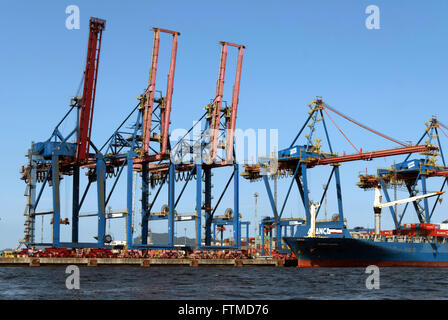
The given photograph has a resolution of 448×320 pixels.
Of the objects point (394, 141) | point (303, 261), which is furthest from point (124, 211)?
point (394, 141)

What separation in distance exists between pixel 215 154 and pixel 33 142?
27775 mm

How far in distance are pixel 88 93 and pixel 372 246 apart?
47262mm

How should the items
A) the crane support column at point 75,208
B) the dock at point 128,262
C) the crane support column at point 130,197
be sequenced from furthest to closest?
the crane support column at point 75,208
the crane support column at point 130,197
the dock at point 128,262

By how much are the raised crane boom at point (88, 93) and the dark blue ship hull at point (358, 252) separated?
110 ft

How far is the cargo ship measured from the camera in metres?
86.3

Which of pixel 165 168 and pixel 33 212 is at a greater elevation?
pixel 165 168

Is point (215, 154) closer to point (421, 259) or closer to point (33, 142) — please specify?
point (33, 142)

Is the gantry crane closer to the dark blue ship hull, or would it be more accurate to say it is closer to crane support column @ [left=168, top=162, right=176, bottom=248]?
crane support column @ [left=168, top=162, right=176, bottom=248]

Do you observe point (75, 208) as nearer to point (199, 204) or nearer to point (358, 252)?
point (199, 204)

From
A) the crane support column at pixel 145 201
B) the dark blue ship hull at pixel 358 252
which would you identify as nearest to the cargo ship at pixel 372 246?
the dark blue ship hull at pixel 358 252

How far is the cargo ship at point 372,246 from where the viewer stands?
86312mm

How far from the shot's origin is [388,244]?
3543 inches

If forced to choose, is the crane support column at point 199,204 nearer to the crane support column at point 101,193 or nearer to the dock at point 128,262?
the dock at point 128,262

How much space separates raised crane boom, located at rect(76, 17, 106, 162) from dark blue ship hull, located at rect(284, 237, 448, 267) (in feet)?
110
